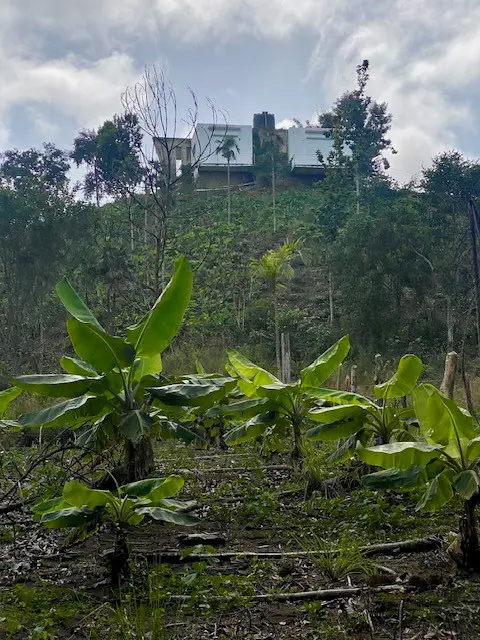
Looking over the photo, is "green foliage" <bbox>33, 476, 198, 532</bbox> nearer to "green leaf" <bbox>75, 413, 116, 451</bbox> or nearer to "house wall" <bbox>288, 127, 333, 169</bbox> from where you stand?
"green leaf" <bbox>75, 413, 116, 451</bbox>

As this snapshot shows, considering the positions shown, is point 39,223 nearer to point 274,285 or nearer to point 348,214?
point 274,285

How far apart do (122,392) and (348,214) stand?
22.4m

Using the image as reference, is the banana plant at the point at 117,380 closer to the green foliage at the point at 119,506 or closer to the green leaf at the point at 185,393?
the green leaf at the point at 185,393

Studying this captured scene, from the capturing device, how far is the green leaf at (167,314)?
4258 mm

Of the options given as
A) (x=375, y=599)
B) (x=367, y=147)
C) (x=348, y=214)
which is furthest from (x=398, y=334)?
(x=375, y=599)

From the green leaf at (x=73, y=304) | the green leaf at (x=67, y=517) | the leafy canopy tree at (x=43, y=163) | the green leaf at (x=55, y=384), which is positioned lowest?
the green leaf at (x=67, y=517)

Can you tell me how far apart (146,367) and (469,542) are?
2670 mm

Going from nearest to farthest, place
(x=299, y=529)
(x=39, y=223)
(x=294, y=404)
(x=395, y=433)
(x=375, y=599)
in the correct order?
(x=375, y=599) → (x=299, y=529) → (x=395, y=433) → (x=294, y=404) → (x=39, y=223)

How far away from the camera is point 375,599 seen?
105 inches

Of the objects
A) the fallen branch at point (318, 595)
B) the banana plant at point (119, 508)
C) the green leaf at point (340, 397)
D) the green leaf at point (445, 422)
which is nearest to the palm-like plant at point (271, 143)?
the green leaf at point (340, 397)

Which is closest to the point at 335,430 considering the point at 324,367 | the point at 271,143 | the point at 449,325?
the point at 324,367

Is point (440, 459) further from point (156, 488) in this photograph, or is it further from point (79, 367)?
point (79, 367)

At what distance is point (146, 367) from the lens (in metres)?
4.68

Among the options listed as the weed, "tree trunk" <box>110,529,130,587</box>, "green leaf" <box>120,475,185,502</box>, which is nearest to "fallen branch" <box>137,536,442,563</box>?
the weed
